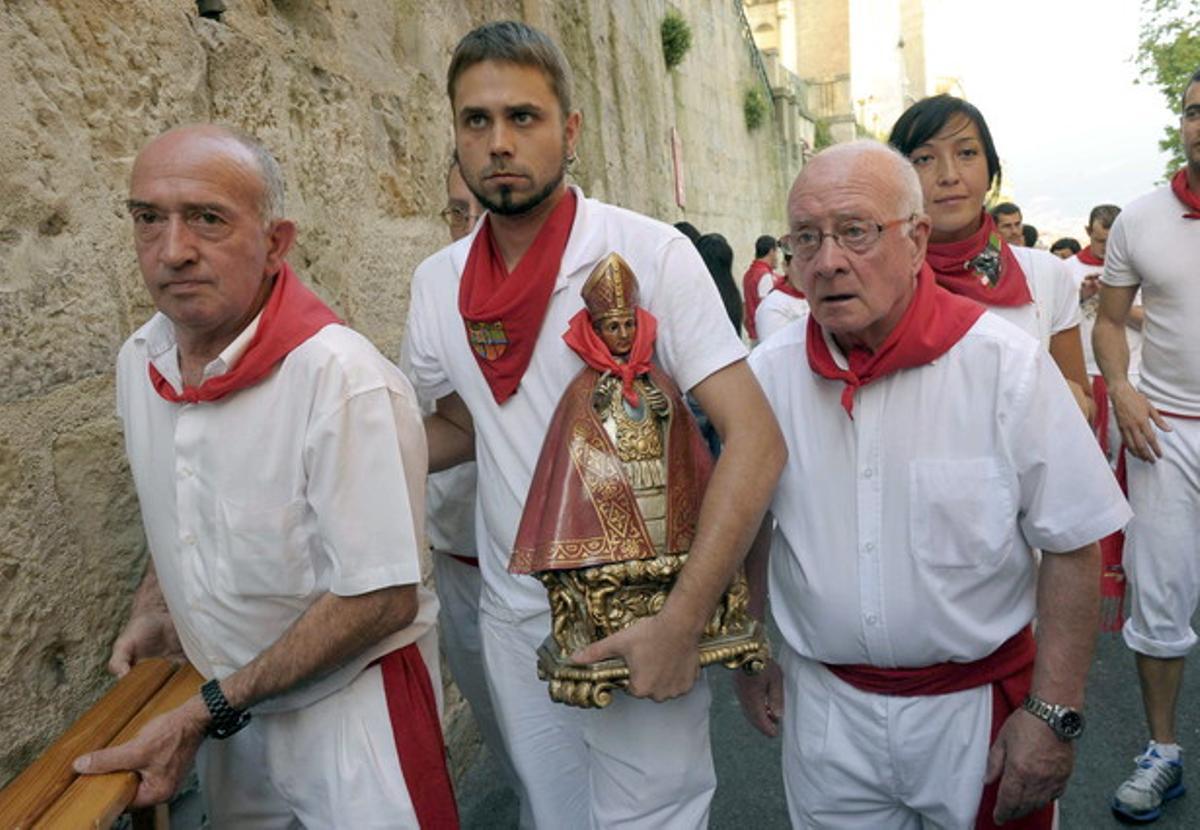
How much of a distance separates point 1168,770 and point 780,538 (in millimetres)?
2076

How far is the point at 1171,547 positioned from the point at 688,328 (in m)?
2.29

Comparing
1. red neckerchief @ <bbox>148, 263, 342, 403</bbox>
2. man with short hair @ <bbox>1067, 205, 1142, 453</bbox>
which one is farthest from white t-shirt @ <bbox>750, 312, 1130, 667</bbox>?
man with short hair @ <bbox>1067, 205, 1142, 453</bbox>

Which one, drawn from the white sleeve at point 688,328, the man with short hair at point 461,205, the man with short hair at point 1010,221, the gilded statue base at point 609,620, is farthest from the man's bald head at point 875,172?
the man with short hair at point 1010,221

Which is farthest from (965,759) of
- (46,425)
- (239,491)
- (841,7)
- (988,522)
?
(841,7)

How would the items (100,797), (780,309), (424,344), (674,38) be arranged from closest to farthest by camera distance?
(100,797), (424,344), (780,309), (674,38)

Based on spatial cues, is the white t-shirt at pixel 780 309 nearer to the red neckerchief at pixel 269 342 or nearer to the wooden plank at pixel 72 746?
the red neckerchief at pixel 269 342

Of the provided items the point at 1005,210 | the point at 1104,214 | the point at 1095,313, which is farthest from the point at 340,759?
the point at 1005,210

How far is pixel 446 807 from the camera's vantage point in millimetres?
2025

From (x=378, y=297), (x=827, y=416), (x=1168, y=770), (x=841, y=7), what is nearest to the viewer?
(x=827, y=416)

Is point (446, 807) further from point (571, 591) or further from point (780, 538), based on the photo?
point (780, 538)

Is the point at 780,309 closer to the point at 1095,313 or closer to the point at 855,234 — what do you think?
the point at 1095,313

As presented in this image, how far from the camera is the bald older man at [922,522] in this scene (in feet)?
6.40

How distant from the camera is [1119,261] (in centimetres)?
359

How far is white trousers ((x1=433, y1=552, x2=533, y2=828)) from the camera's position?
121 inches
